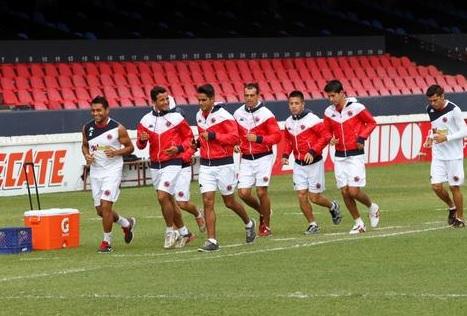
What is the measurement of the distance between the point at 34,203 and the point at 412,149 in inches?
530

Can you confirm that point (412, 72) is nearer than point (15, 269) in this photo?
No

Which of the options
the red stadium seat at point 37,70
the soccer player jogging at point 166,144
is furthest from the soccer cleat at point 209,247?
the red stadium seat at point 37,70

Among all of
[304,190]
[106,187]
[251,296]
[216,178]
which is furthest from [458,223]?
[251,296]

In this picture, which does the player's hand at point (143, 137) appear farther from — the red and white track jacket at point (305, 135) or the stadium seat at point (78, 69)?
the stadium seat at point (78, 69)

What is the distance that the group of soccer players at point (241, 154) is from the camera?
18469 millimetres

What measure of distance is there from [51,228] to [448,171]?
5531mm

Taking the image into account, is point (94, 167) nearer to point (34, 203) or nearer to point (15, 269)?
point (15, 269)

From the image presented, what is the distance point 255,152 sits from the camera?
2023 centimetres

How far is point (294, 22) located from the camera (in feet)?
159

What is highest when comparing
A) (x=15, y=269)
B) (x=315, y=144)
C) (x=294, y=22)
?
(x=294, y=22)

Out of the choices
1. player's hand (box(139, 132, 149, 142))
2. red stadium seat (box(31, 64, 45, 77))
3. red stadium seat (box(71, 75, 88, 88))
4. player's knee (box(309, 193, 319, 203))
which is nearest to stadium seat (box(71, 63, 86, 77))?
red stadium seat (box(71, 75, 88, 88))

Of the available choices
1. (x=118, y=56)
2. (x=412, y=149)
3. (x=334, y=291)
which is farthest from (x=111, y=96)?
(x=334, y=291)

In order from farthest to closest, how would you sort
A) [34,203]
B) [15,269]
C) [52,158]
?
[52,158], [34,203], [15,269]

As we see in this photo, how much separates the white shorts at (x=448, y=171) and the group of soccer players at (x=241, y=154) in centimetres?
1
